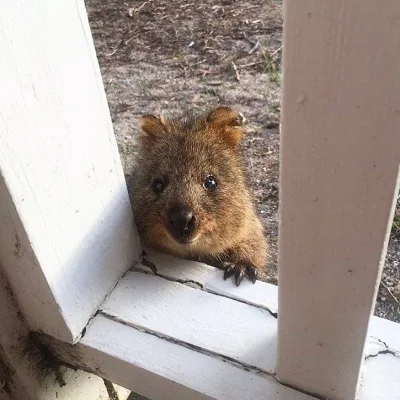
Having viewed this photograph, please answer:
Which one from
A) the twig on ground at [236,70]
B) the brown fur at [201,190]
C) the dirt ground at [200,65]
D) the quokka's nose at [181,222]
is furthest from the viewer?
the twig on ground at [236,70]

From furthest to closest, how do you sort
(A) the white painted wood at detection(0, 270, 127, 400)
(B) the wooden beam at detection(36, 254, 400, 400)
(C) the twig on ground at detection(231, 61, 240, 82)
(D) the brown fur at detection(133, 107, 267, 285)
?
1. (C) the twig on ground at detection(231, 61, 240, 82)
2. (D) the brown fur at detection(133, 107, 267, 285)
3. (A) the white painted wood at detection(0, 270, 127, 400)
4. (B) the wooden beam at detection(36, 254, 400, 400)

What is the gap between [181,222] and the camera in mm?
1735

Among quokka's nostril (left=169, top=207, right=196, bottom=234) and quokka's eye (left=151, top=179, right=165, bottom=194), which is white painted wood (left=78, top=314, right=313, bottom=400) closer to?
quokka's nostril (left=169, top=207, right=196, bottom=234)

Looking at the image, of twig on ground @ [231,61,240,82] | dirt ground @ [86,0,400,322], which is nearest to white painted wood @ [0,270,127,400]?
dirt ground @ [86,0,400,322]

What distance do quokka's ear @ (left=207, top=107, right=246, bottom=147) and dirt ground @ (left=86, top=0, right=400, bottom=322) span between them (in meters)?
0.24

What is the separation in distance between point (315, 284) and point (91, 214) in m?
0.58

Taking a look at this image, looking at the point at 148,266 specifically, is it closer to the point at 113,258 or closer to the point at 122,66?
the point at 113,258

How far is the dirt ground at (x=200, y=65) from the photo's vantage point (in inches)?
96.6

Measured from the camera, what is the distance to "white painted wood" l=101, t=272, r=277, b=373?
1.37 m

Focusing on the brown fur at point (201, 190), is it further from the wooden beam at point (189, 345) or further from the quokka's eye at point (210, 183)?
the wooden beam at point (189, 345)

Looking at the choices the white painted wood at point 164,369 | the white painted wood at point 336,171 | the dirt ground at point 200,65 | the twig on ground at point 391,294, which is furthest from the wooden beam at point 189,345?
the dirt ground at point 200,65

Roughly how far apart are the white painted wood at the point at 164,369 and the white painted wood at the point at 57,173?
0.25 feet

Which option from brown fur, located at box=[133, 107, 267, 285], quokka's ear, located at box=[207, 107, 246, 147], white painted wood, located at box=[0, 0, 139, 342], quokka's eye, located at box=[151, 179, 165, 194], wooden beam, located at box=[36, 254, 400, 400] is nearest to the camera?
white painted wood, located at box=[0, 0, 139, 342]

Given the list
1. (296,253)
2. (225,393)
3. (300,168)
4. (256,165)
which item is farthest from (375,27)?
(256,165)
